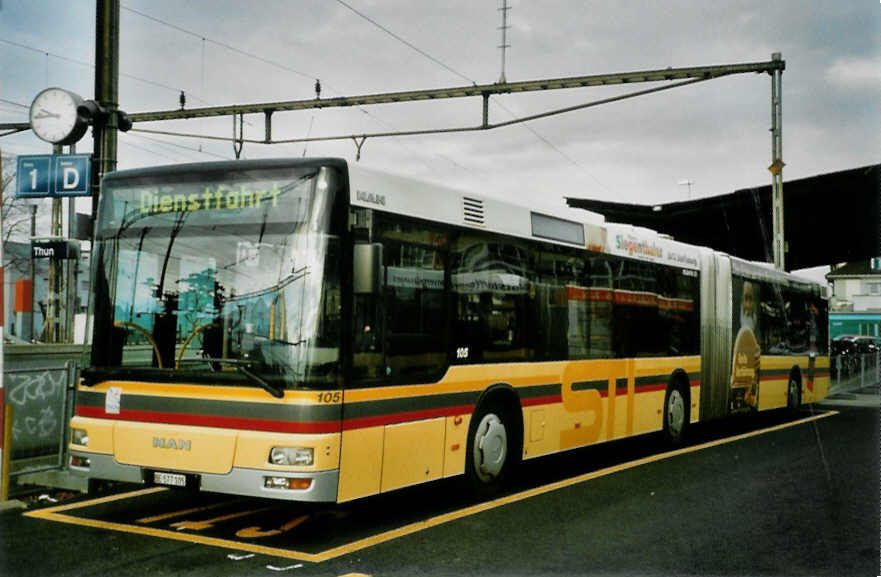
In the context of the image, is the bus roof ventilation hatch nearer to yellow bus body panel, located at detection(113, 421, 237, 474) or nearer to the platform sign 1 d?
yellow bus body panel, located at detection(113, 421, 237, 474)

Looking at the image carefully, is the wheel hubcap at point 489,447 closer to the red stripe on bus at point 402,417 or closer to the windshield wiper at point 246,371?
the red stripe on bus at point 402,417

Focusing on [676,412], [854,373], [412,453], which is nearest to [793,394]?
[676,412]

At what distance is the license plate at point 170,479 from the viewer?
7.07 m

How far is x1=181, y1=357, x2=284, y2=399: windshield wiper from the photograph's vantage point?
22.3 ft

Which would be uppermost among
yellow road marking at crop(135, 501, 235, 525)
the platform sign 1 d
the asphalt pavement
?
the platform sign 1 d

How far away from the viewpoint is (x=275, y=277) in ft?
22.9

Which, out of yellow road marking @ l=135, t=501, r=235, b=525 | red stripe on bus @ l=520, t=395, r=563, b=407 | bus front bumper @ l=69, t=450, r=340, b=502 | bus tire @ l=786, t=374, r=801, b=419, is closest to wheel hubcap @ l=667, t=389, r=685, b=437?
red stripe on bus @ l=520, t=395, r=563, b=407

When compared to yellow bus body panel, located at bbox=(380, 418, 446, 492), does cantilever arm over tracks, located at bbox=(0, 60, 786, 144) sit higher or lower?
higher

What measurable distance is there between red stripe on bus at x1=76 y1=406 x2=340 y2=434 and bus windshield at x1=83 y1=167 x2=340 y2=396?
263 mm

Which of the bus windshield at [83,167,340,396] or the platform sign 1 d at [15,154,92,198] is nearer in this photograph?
the bus windshield at [83,167,340,396]

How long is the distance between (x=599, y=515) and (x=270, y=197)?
4111 millimetres

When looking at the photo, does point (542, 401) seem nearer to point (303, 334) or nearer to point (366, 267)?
point (366, 267)

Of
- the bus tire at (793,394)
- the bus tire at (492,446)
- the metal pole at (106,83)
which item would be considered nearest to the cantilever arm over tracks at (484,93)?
the bus tire at (793,394)

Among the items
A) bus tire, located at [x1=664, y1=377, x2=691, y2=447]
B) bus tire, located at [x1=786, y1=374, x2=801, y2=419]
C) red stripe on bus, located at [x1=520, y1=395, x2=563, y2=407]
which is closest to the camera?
red stripe on bus, located at [x1=520, y1=395, x2=563, y2=407]
